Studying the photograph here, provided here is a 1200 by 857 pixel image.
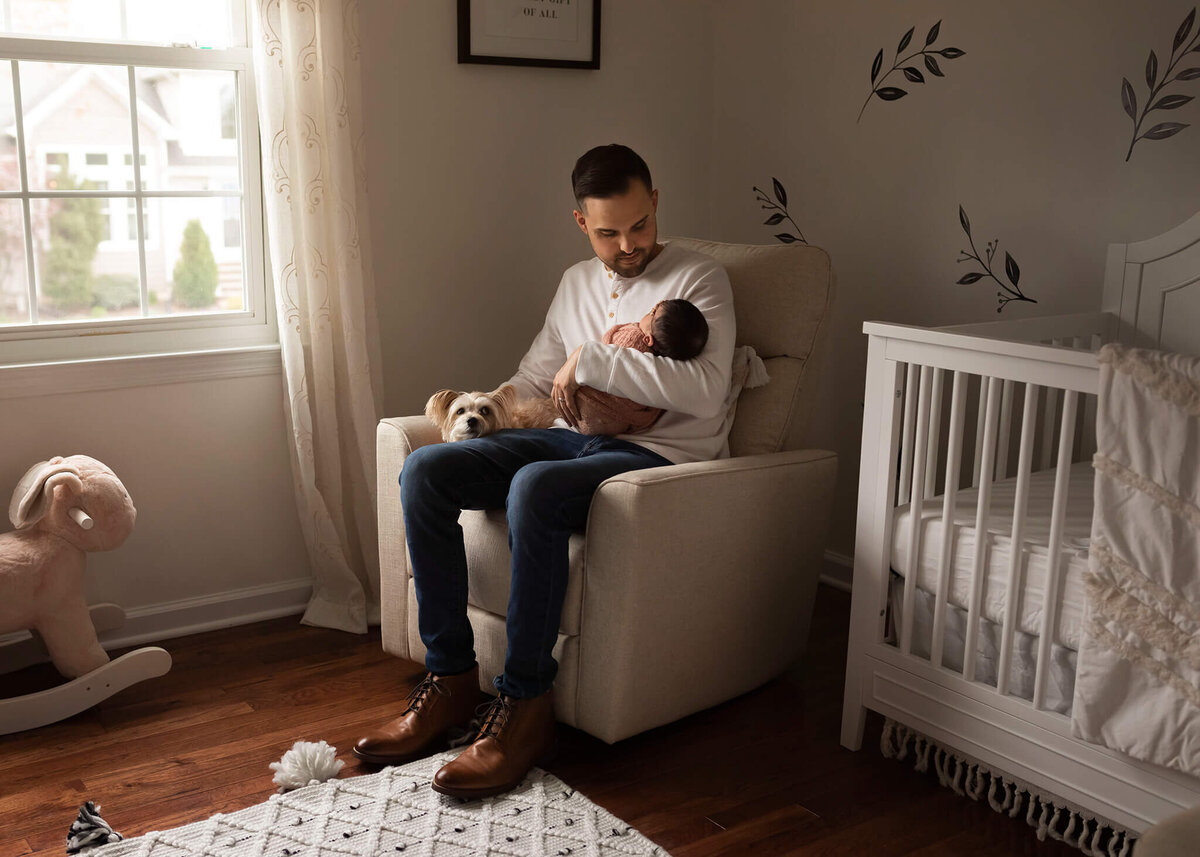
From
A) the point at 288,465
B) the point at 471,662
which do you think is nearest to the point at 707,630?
the point at 471,662

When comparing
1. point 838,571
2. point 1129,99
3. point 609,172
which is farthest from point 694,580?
point 1129,99

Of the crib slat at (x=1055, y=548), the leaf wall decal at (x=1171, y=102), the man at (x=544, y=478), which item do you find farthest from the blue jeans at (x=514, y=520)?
the leaf wall decal at (x=1171, y=102)

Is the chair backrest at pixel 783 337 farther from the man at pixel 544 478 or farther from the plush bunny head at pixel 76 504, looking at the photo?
the plush bunny head at pixel 76 504

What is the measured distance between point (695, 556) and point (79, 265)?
1.55 metres

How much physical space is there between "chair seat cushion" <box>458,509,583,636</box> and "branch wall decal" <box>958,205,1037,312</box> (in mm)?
1241

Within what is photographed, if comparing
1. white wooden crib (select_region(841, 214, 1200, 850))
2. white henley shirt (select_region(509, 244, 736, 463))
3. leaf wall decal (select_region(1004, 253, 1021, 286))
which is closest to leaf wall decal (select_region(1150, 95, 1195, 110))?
white wooden crib (select_region(841, 214, 1200, 850))

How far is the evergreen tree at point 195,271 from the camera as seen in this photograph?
259 centimetres

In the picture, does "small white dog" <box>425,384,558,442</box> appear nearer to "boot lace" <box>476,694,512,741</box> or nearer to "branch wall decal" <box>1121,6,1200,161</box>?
"boot lace" <box>476,694,512,741</box>

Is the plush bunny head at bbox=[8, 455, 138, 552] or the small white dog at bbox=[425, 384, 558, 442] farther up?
the small white dog at bbox=[425, 384, 558, 442]

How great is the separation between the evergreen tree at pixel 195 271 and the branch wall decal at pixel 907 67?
170 cm

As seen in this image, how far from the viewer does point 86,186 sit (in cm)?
245

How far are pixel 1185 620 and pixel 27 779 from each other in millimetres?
1947

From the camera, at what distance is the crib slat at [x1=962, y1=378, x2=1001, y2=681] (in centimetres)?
178

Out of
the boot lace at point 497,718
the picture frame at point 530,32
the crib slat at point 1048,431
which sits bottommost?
the boot lace at point 497,718
